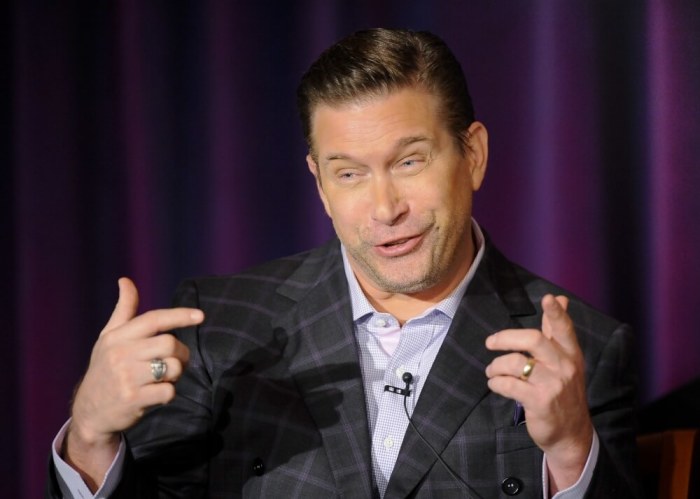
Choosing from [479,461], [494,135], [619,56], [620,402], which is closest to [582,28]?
[619,56]

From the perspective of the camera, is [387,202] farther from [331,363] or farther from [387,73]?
[331,363]

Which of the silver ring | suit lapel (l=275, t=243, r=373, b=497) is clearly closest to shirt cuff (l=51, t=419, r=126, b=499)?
the silver ring

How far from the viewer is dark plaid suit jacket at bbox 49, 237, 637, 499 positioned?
2.03 meters

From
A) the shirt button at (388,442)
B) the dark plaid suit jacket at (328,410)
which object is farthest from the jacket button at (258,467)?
the shirt button at (388,442)

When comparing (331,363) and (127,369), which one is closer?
(127,369)

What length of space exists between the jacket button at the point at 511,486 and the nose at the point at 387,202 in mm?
575

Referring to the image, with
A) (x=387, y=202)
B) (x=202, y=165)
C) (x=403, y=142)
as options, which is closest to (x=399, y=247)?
(x=387, y=202)

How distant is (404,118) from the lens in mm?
2066

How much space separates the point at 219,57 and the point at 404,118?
995 millimetres

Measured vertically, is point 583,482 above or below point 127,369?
below

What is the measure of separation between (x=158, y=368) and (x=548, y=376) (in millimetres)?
681

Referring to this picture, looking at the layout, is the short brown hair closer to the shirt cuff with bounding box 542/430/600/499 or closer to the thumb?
the thumb

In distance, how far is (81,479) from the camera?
1.86 metres

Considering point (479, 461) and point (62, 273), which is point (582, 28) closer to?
point (479, 461)
